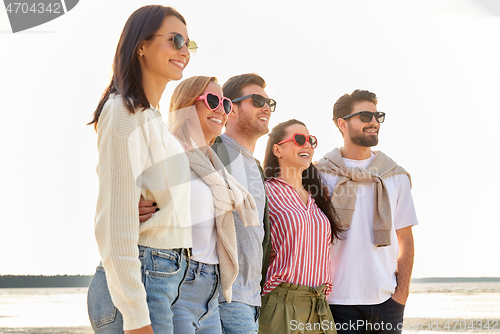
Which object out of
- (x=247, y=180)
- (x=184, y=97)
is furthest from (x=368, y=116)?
(x=184, y=97)

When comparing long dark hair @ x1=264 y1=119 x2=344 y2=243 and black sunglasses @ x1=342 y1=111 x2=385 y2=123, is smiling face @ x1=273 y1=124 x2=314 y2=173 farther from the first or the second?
black sunglasses @ x1=342 y1=111 x2=385 y2=123

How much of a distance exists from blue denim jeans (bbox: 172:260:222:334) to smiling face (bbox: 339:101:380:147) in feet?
9.39

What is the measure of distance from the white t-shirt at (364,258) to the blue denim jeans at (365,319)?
52 millimetres

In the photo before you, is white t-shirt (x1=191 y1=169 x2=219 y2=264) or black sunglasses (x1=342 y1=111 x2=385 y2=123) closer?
white t-shirt (x1=191 y1=169 x2=219 y2=264)

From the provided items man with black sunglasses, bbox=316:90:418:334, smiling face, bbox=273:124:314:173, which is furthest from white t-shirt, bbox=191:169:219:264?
man with black sunglasses, bbox=316:90:418:334

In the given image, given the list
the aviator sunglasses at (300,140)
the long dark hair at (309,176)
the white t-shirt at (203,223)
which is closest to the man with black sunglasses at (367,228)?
the long dark hair at (309,176)

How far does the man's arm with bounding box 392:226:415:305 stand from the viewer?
4867mm

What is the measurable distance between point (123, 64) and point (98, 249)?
893mm

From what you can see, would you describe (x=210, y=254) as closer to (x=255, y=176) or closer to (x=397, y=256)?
(x=255, y=176)

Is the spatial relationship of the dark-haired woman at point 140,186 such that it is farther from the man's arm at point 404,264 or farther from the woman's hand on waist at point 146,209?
the man's arm at point 404,264

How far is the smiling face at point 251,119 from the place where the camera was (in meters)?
4.42

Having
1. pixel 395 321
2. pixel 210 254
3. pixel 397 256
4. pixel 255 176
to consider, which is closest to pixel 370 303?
pixel 395 321

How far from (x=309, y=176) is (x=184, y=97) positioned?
1.75 meters

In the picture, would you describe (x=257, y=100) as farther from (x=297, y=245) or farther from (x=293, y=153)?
(x=297, y=245)
